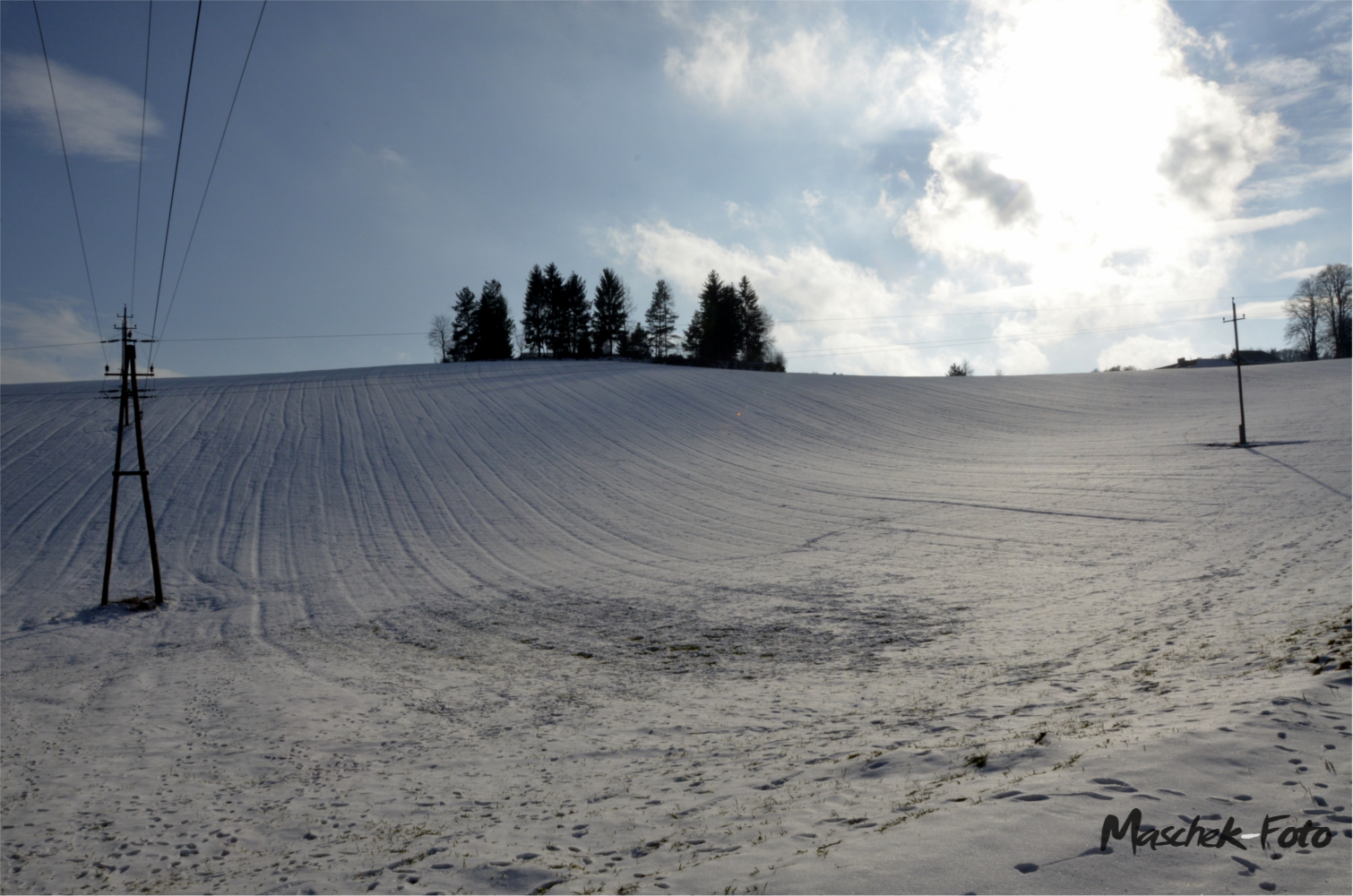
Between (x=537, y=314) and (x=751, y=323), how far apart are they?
24605 millimetres

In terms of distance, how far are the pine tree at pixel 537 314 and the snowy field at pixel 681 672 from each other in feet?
159

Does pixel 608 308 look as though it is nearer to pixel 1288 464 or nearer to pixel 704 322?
pixel 704 322

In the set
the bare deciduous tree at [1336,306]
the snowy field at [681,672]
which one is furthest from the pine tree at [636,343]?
the bare deciduous tree at [1336,306]

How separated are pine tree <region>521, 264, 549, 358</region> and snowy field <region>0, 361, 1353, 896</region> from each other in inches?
1907

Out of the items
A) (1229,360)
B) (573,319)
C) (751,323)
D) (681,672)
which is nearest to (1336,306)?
(1229,360)

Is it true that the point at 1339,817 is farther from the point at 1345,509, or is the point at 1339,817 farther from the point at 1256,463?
the point at 1256,463

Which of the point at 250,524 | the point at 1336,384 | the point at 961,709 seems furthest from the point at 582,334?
the point at 961,709

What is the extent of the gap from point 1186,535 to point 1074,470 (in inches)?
423

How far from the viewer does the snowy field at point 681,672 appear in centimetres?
472

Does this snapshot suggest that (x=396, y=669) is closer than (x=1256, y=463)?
Yes

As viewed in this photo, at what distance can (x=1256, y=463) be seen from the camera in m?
25.0

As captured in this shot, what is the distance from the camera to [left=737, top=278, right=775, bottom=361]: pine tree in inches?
3172

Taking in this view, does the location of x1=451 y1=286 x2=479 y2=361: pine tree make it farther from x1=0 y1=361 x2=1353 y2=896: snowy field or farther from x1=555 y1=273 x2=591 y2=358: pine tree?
x1=0 y1=361 x2=1353 y2=896: snowy field

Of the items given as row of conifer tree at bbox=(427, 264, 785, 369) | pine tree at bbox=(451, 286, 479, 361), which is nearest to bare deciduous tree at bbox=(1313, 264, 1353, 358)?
row of conifer tree at bbox=(427, 264, 785, 369)
